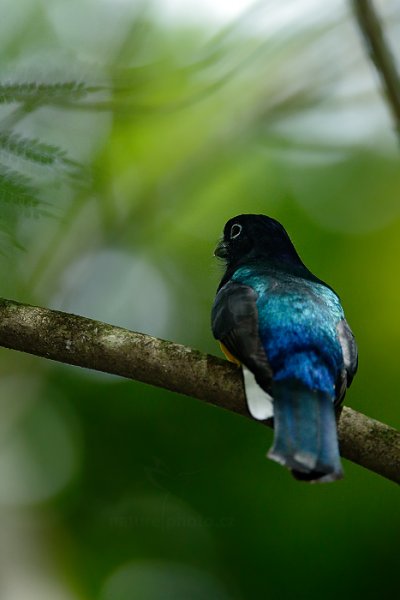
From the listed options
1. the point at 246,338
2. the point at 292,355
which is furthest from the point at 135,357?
the point at 292,355

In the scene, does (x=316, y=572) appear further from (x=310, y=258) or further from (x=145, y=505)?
(x=310, y=258)

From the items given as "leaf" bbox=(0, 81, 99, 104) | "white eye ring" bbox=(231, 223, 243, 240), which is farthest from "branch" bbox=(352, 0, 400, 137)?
"white eye ring" bbox=(231, 223, 243, 240)

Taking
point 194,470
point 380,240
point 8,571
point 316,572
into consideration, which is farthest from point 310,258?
point 8,571

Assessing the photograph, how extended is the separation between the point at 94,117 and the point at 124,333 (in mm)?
792

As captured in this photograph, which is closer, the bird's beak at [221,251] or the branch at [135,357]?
the branch at [135,357]

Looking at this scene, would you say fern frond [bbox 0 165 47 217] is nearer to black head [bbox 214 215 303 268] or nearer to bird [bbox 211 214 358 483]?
bird [bbox 211 214 358 483]

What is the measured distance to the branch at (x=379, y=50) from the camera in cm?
282

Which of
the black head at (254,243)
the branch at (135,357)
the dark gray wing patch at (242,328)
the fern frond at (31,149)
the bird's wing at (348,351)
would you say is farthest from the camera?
the black head at (254,243)

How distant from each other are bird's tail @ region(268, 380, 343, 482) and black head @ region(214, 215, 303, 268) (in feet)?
4.39

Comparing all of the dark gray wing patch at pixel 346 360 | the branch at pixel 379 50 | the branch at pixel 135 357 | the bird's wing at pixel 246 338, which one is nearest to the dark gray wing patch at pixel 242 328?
the bird's wing at pixel 246 338

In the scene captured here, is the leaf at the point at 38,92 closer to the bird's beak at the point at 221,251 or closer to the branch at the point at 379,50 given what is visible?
the branch at the point at 379,50

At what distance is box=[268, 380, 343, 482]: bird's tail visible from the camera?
3.07 metres

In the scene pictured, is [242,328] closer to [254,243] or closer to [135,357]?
[135,357]

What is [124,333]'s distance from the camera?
11.3ft
